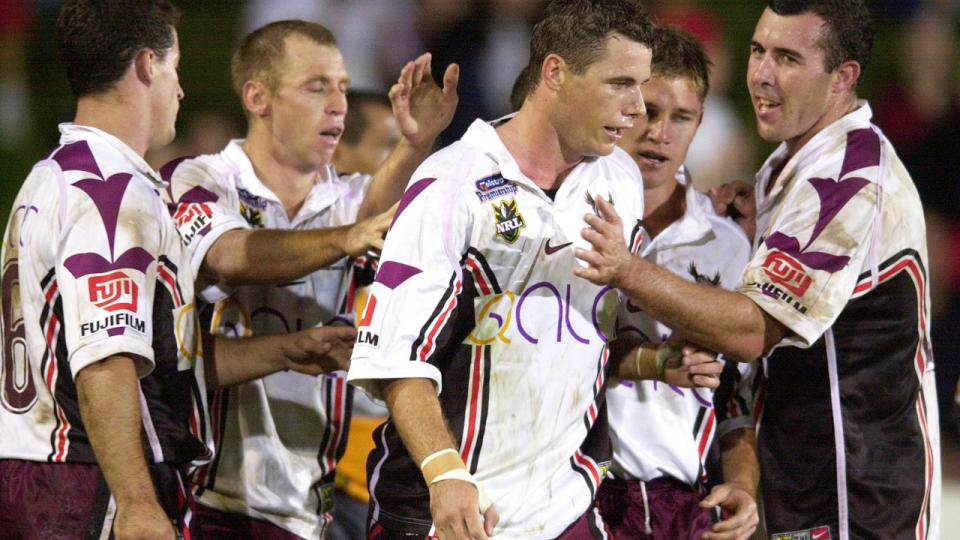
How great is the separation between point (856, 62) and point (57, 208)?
101 inches

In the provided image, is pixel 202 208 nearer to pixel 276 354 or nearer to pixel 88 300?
pixel 276 354

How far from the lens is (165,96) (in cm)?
372

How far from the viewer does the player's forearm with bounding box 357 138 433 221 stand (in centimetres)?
396

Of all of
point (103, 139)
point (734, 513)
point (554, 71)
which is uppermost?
point (554, 71)

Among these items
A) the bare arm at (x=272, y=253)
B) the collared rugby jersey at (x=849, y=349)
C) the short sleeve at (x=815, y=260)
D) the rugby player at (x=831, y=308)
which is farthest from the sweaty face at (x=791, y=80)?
the bare arm at (x=272, y=253)

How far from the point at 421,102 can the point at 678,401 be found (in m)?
1.36

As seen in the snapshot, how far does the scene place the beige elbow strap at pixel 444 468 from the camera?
2.84m

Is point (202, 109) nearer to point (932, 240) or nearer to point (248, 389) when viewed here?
point (248, 389)

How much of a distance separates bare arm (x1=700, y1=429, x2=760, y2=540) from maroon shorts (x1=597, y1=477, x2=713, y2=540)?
193 mm

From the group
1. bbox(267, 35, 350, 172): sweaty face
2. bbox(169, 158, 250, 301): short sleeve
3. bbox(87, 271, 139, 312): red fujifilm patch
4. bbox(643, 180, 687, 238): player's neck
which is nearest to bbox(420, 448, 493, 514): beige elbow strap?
bbox(87, 271, 139, 312): red fujifilm patch

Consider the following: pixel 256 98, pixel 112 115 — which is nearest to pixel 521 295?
pixel 112 115

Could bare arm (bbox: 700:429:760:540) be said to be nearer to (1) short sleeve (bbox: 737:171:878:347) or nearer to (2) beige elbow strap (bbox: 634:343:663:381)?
(2) beige elbow strap (bbox: 634:343:663:381)

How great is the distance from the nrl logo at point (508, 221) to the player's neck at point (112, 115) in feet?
4.13

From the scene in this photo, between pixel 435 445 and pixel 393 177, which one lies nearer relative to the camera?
pixel 435 445
